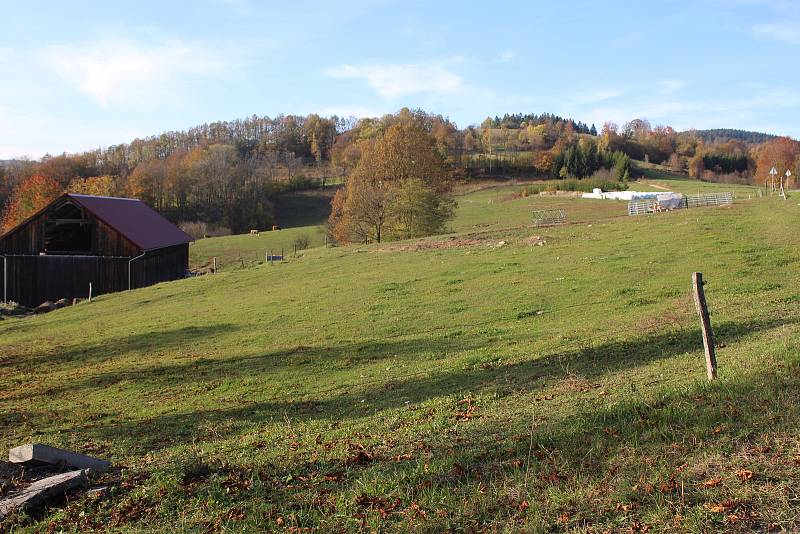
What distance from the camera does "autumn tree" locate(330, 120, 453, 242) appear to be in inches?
2109

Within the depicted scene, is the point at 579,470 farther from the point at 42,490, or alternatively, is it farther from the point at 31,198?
the point at 31,198

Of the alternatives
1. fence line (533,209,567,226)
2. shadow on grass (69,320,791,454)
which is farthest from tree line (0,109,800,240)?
shadow on grass (69,320,791,454)

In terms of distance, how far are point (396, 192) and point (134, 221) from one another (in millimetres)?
21324

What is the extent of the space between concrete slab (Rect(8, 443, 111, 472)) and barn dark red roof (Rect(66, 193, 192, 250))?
136ft

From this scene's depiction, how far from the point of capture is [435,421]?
941cm

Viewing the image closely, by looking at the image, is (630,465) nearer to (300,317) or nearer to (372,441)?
(372,441)

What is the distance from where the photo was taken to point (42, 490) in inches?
276

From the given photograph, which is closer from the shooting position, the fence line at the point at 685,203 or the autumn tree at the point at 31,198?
the fence line at the point at 685,203

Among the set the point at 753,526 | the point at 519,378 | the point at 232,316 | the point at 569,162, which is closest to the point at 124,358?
the point at 232,316

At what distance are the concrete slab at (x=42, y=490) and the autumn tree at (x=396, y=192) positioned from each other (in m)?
46.2

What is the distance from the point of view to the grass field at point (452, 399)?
5.94 m

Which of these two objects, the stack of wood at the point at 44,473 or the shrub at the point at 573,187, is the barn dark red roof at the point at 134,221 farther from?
the shrub at the point at 573,187

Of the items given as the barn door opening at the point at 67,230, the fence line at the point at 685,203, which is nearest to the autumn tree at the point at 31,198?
the barn door opening at the point at 67,230

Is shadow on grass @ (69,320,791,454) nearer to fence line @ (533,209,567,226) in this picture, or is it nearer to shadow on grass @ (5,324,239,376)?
shadow on grass @ (5,324,239,376)
